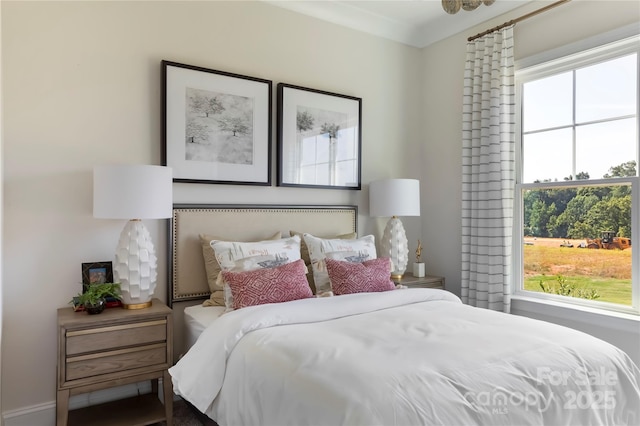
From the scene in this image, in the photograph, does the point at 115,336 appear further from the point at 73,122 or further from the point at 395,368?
the point at 395,368

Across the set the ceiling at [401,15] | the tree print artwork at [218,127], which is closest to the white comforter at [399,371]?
the tree print artwork at [218,127]

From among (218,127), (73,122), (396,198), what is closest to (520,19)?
(396,198)

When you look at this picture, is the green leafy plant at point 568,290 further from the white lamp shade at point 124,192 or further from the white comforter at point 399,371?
the white lamp shade at point 124,192

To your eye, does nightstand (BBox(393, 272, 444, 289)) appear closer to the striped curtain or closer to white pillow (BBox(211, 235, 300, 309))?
the striped curtain

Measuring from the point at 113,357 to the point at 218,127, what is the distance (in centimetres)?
159

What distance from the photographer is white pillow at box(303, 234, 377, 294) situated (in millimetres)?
2959

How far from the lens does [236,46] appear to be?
10.2 feet

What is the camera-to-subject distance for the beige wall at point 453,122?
2939 mm

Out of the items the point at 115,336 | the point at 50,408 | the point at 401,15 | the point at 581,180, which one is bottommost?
the point at 50,408

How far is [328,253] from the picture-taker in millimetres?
3020

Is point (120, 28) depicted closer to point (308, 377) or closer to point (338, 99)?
point (338, 99)

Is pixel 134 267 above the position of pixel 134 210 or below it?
below

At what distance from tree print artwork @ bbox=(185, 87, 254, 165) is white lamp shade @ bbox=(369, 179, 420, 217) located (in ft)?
3.60

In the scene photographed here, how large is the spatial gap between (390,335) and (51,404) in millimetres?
2035
